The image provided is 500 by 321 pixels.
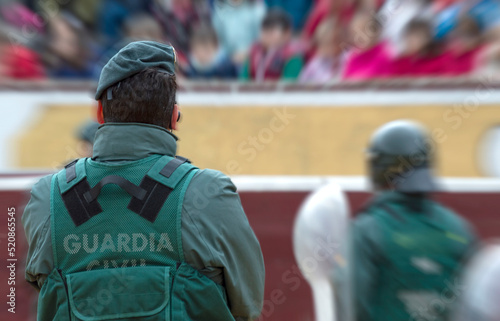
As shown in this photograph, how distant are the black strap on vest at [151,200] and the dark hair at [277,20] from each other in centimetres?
303

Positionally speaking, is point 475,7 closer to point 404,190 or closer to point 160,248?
point 404,190

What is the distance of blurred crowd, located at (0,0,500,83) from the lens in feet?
13.8

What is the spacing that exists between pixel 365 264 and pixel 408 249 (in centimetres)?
14

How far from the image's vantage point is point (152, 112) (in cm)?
150

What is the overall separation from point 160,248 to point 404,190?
3.22ft

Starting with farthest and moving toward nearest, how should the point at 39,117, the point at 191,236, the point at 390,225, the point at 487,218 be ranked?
the point at 39,117, the point at 487,218, the point at 390,225, the point at 191,236

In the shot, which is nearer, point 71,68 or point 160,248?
point 160,248

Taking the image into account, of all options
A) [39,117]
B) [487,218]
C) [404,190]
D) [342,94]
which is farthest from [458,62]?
[39,117]

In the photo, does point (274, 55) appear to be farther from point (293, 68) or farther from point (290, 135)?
point (290, 135)

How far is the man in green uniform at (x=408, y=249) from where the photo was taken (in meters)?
1.98

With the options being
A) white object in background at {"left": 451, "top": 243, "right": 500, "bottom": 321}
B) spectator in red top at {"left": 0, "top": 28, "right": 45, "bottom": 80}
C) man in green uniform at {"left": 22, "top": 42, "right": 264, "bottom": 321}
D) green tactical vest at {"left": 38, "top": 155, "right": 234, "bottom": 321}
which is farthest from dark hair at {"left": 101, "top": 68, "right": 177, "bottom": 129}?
spectator in red top at {"left": 0, "top": 28, "right": 45, "bottom": 80}

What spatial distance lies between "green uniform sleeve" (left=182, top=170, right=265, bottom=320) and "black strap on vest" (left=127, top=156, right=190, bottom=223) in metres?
0.05

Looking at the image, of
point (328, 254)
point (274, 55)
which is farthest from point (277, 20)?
point (328, 254)

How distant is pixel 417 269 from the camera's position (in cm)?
198
